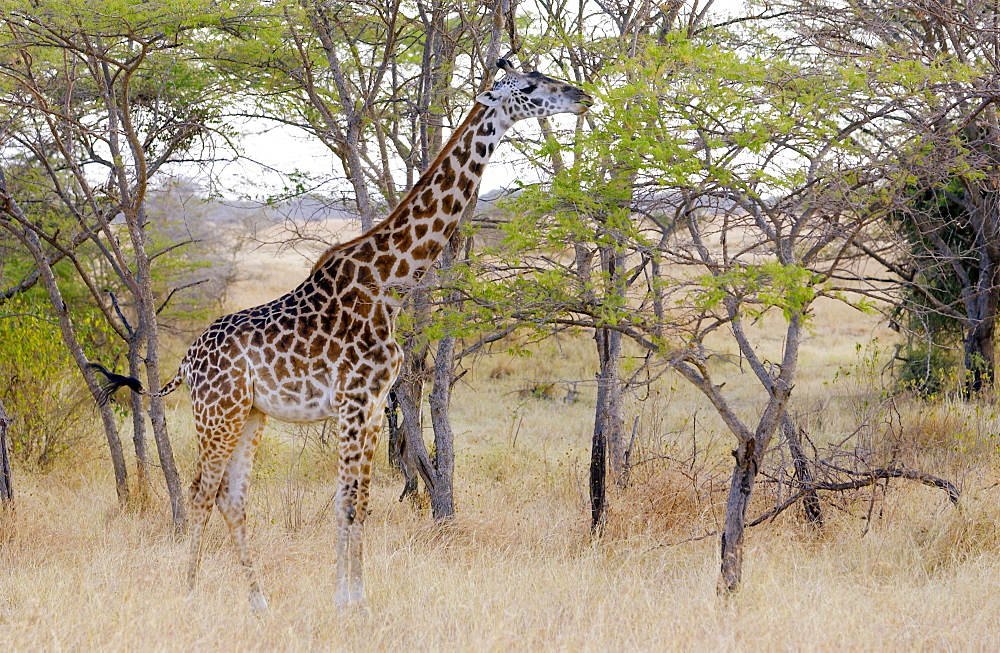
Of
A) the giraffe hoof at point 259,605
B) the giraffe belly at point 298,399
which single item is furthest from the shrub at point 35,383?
the giraffe hoof at point 259,605

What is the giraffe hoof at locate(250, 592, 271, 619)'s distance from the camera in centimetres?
521

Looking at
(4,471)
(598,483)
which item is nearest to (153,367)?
(4,471)

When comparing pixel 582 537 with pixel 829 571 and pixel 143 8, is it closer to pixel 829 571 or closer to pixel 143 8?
pixel 829 571

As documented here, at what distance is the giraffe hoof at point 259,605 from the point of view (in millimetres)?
5211

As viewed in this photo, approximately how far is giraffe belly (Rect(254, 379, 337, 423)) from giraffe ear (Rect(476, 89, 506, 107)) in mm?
1794

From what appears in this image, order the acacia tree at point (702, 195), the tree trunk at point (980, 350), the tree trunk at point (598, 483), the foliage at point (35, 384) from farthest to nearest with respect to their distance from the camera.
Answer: the tree trunk at point (980, 350), the foliage at point (35, 384), the tree trunk at point (598, 483), the acacia tree at point (702, 195)

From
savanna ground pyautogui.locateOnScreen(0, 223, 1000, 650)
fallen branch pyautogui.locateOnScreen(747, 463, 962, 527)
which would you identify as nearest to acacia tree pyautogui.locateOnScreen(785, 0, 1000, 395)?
fallen branch pyautogui.locateOnScreen(747, 463, 962, 527)

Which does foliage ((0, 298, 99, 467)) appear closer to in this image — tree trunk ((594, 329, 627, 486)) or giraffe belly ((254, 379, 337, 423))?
giraffe belly ((254, 379, 337, 423))

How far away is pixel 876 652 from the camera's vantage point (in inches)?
173

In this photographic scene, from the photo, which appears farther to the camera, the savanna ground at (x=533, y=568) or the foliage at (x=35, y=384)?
the foliage at (x=35, y=384)

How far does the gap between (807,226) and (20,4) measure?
5199 mm

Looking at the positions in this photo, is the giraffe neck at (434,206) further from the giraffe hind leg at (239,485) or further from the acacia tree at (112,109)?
the acacia tree at (112,109)

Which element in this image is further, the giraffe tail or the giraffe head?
the giraffe tail

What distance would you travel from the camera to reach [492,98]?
17.2ft
